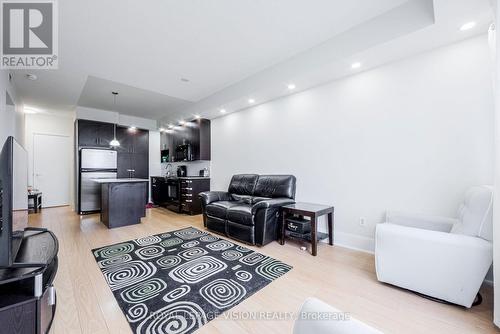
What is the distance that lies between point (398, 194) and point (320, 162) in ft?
3.62

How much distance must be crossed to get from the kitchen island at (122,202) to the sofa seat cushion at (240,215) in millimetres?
2254

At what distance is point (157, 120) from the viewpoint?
707 cm

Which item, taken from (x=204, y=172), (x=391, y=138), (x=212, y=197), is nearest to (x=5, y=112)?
(x=212, y=197)

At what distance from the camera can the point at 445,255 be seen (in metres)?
1.68

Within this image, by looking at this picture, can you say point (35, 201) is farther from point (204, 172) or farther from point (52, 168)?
point (204, 172)

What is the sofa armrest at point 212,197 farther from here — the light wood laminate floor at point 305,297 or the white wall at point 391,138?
the light wood laminate floor at point 305,297

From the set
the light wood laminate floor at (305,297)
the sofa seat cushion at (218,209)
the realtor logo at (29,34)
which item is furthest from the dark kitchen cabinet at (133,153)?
the sofa seat cushion at (218,209)

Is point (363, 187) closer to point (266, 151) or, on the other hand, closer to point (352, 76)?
point (352, 76)

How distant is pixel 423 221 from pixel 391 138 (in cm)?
104

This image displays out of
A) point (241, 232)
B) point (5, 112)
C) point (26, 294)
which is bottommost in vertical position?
point (241, 232)

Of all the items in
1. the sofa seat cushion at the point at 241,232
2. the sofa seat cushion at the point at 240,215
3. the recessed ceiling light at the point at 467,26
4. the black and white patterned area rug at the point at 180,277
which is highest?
the recessed ceiling light at the point at 467,26

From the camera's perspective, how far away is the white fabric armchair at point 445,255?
161 centimetres

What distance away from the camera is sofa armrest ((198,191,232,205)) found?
376cm

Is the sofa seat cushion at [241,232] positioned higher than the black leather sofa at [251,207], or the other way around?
the black leather sofa at [251,207]
